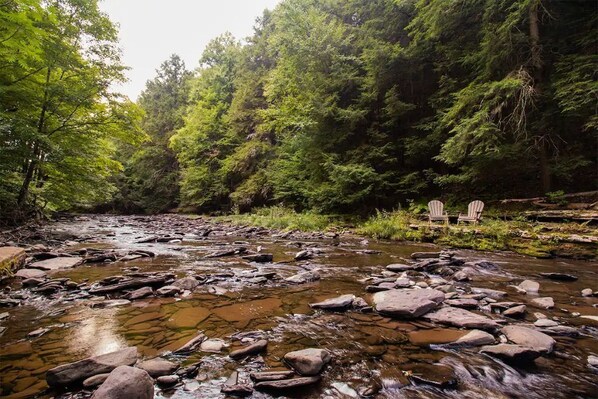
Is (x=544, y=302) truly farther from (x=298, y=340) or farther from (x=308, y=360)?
(x=308, y=360)

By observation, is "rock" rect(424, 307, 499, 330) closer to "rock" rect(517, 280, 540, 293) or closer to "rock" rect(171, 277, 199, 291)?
"rock" rect(517, 280, 540, 293)

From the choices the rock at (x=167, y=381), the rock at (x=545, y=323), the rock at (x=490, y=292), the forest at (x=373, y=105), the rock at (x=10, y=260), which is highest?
the forest at (x=373, y=105)

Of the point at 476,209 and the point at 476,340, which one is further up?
the point at 476,209

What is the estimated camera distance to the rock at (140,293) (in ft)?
11.8

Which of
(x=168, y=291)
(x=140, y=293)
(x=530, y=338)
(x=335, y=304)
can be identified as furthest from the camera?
(x=168, y=291)

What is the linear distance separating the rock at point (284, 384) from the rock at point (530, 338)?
176 centimetres

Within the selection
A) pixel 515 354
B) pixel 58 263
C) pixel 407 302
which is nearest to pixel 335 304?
pixel 407 302

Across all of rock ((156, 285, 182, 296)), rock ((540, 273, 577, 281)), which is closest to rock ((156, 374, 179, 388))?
rock ((156, 285, 182, 296))

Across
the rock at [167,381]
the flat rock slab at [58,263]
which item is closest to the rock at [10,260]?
the flat rock slab at [58,263]

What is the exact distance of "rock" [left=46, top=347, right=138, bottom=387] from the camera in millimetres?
1804

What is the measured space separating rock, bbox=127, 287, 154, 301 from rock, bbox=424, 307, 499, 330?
132 inches

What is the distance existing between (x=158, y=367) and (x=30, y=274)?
402 cm

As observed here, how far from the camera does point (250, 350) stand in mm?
2256

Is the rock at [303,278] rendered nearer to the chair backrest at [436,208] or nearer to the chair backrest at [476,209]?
the chair backrest at [436,208]
